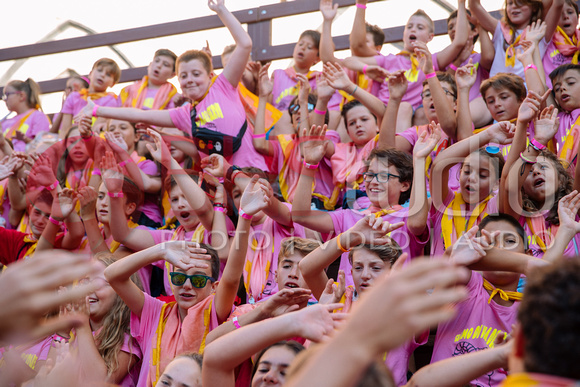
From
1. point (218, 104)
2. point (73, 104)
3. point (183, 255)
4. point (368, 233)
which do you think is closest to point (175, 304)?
point (183, 255)

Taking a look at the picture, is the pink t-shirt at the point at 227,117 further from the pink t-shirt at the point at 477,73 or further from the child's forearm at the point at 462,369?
the child's forearm at the point at 462,369

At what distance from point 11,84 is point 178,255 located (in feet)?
14.2

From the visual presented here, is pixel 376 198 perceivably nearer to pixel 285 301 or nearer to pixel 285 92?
pixel 285 301

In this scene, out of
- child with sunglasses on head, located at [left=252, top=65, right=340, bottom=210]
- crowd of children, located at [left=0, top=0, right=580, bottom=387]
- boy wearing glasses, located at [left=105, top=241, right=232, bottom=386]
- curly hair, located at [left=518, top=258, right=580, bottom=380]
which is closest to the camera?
curly hair, located at [left=518, top=258, right=580, bottom=380]

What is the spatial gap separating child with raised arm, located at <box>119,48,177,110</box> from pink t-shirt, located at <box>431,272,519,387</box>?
3361mm

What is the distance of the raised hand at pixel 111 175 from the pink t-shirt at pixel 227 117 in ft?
1.94

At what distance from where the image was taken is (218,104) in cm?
427

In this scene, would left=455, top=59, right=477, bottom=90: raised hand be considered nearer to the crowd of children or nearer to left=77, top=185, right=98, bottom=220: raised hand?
the crowd of children

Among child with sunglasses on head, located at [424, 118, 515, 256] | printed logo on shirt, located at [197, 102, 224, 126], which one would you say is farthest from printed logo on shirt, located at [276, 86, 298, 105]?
child with sunglasses on head, located at [424, 118, 515, 256]

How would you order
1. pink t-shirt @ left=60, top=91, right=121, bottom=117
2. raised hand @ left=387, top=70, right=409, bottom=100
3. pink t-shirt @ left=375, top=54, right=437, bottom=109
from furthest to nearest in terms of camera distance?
pink t-shirt @ left=60, top=91, right=121, bottom=117, pink t-shirt @ left=375, top=54, right=437, bottom=109, raised hand @ left=387, top=70, right=409, bottom=100

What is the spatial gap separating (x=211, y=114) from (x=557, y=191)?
2.18m

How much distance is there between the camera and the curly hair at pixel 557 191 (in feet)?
10.1

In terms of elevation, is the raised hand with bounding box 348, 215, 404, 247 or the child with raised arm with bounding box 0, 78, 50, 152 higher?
the child with raised arm with bounding box 0, 78, 50, 152

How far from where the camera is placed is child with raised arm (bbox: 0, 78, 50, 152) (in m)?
5.96
